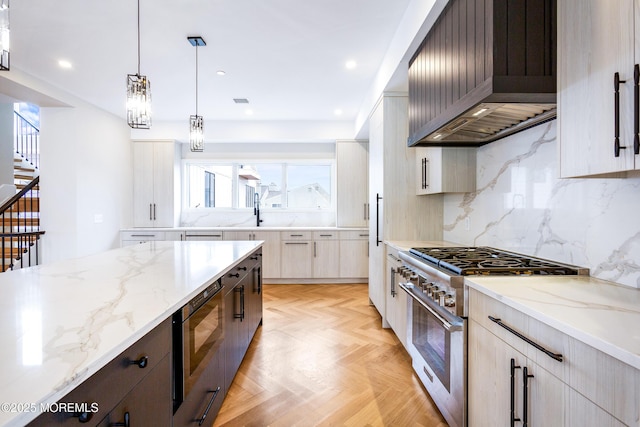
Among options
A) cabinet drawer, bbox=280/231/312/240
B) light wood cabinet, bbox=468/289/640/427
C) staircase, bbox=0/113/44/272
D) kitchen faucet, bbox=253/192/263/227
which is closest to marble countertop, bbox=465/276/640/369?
light wood cabinet, bbox=468/289/640/427

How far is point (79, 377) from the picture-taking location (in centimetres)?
66

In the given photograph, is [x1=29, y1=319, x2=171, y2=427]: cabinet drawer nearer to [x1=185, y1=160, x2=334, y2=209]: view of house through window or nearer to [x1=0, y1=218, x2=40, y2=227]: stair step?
[x1=185, y1=160, x2=334, y2=209]: view of house through window

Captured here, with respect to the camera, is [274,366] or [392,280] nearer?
[274,366]

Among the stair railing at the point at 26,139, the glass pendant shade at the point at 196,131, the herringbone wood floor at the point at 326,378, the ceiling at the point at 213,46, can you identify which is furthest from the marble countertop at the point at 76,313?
the stair railing at the point at 26,139

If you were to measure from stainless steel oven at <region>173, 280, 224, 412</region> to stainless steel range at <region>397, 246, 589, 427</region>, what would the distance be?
120 cm

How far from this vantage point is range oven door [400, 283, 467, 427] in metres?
1.54

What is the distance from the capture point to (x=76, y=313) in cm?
102

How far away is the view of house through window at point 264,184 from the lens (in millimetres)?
5824

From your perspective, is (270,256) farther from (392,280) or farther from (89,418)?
(89,418)

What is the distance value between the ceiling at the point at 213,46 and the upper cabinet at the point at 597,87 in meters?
1.52

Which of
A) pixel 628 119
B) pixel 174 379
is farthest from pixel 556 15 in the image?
pixel 174 379

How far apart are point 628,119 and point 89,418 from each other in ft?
5.40

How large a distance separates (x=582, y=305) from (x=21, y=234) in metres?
5.36

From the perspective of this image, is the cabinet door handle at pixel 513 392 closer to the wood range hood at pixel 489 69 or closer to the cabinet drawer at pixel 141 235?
the wood range hood at pixel 489 69
